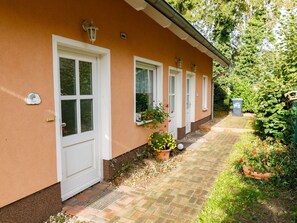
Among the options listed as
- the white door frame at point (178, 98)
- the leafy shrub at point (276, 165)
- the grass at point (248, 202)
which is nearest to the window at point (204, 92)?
the white door frame at point (178, 98)

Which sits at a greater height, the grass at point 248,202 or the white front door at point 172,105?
the white front door at point 172,105

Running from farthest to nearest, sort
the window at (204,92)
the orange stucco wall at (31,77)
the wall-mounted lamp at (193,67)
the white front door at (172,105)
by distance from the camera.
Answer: the window at (204,92) < the wall-mounted lamp at (193,67) < the white front door at (172,105) < the orange stucco wall at (31,77)

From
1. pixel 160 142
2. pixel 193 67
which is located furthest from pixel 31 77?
pixel 193 67

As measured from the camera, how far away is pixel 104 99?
4199 millimetres

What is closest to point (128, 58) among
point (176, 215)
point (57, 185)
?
point (57, 185)

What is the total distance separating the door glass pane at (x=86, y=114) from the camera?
386 centimetres

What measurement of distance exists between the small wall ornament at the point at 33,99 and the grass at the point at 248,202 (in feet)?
8.68

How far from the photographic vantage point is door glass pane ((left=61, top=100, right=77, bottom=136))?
3.51 m

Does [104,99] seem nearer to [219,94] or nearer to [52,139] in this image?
[52,139]

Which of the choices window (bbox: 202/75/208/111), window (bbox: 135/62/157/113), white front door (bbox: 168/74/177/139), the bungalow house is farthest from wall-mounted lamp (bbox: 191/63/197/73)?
window (bbox: 135/62/157/113)

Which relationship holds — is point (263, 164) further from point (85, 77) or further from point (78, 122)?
point (85, 77)

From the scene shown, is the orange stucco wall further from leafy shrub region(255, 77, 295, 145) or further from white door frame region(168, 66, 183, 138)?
leafy shrub region(255, 77, 295, 145)

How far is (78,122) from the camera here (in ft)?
12.3

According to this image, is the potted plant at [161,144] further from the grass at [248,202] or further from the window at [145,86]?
the grass at [248,202]
